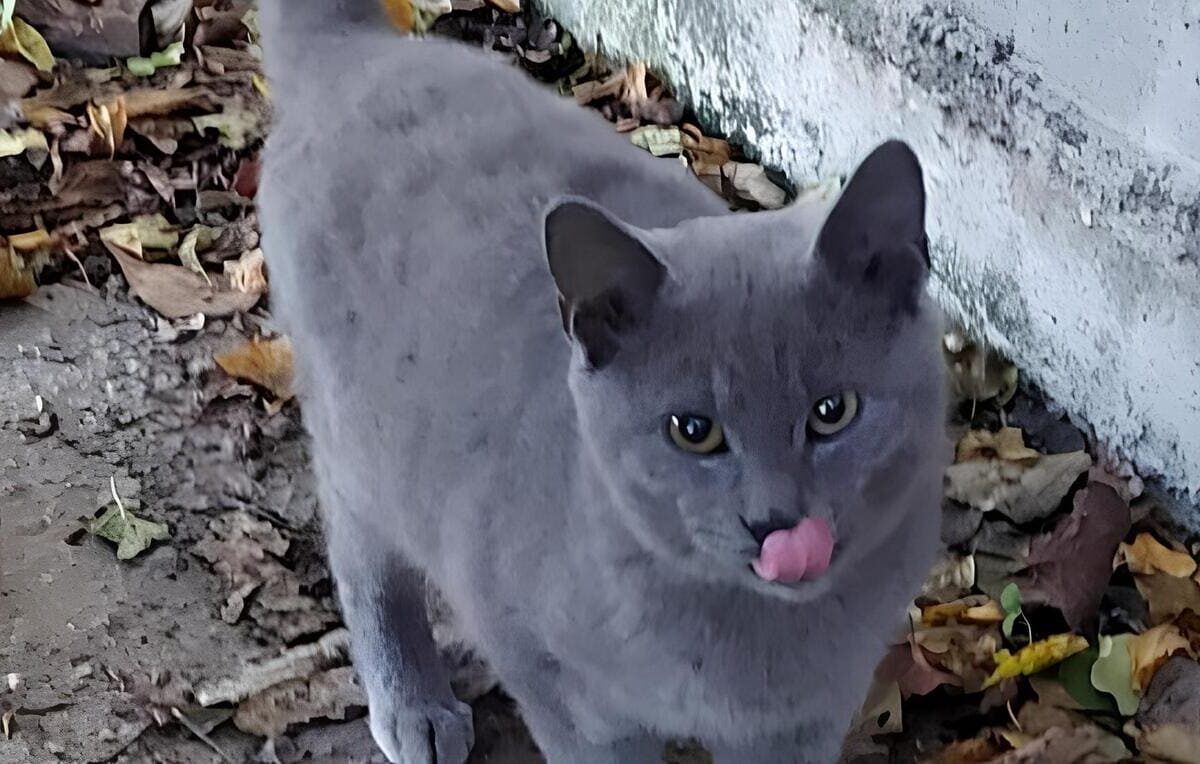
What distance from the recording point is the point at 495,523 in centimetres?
108

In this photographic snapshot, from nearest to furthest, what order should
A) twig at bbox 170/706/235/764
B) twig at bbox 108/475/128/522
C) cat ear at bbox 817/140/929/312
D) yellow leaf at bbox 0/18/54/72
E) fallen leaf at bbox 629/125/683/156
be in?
cat ear at bbox 817/140/929/312 < twig at bbox 170/706/235/764 < twig at bbox 108/475/128/522 < fallen leaf at bbox 629/125/683/156 < yellow leaf at bbox 0/18/54/72

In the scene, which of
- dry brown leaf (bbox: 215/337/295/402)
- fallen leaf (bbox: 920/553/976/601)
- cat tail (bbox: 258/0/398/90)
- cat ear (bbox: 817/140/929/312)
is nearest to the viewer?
cat ear (bbox: 817/140/929/312)

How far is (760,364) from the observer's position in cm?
84

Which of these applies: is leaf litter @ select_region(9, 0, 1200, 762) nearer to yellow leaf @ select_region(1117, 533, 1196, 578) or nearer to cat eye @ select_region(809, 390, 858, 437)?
yellow leaf @ select_region(1117, 533, 1196, 578)

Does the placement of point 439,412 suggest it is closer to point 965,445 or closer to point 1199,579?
point 965,445

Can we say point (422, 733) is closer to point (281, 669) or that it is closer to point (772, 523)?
point (281, 669)

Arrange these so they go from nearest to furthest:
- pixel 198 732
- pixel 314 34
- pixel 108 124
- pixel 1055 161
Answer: pixel 314 34 < pixel 198 732 < pixel 1055 161 < pixel 108 124

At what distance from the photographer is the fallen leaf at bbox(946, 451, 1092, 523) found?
157 centimetres

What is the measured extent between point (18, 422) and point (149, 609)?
39 centimetres

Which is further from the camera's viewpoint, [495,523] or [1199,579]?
[1199,579]

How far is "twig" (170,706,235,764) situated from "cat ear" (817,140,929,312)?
930 millimetres

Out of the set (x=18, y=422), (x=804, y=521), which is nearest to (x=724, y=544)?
(x=804, y=521)

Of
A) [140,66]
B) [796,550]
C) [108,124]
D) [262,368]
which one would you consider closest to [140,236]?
[108,124]

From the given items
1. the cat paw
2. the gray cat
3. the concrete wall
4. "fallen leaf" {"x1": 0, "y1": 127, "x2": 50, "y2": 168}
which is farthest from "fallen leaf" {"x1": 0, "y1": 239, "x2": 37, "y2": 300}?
the concrete wall
